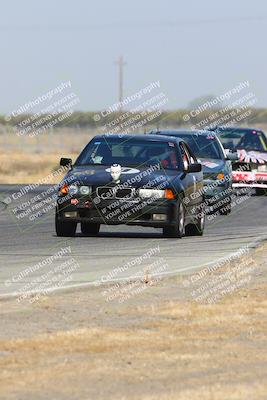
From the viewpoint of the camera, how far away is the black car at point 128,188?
20469mm

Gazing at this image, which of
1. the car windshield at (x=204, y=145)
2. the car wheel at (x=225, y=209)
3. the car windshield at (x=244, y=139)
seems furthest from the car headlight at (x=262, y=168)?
the car wheel at (x=225, y=209)

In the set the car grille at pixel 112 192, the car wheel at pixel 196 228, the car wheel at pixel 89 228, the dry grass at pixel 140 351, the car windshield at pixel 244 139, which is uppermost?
the dry grass at pixel 140 351

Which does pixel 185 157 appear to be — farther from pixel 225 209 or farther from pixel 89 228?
pixel 225 209

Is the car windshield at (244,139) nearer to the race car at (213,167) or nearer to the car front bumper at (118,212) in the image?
the race car at (213,167)

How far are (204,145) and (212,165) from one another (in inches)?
28.0

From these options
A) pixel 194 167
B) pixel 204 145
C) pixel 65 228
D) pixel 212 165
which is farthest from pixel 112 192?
pixel 204 145

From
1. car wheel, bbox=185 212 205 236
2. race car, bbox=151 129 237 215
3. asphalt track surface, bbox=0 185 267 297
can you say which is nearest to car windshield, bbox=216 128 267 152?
race car, bbox=151 129 237 215

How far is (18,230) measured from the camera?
22594 millimetres

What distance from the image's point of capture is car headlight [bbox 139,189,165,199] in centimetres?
2059

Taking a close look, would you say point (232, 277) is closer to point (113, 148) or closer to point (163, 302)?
point (163, 302)

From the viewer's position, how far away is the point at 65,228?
20.9 metres

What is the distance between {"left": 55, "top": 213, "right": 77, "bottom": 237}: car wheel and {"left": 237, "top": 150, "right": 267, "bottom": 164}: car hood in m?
14.3

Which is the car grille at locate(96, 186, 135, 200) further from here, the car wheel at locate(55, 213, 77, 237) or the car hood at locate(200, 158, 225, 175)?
the car hood at locate(200, 158, 225, 175)

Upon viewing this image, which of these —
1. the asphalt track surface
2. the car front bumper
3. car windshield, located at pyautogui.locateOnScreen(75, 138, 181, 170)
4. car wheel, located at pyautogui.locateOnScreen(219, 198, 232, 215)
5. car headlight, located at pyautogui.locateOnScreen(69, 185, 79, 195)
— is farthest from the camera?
car wheel, located at pyautogui.locateOnScreen(219, 198, 232, 215)
